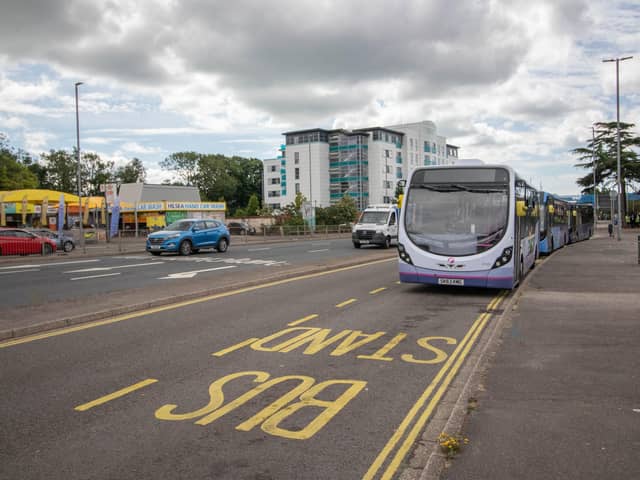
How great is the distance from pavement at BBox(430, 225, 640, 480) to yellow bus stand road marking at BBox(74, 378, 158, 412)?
315 cm

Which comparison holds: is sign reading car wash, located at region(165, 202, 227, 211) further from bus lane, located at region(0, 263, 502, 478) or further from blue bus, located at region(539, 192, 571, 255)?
bus lane, located at region(0, 263, 502, 478)

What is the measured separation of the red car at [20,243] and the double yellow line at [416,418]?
25.1m

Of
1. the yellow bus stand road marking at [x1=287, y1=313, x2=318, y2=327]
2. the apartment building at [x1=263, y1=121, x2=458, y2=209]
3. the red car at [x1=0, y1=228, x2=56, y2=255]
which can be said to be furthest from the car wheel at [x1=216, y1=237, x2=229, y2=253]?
the apartment building at [x1=263, y1=121, x2=458, y2=209]

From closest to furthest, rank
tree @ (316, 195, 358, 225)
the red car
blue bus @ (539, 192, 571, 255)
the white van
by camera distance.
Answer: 1. blue bus @ (539, 192, 571, 255)
2. the red car
3. the white van
4. tree @ (316, 195, 358, 225)

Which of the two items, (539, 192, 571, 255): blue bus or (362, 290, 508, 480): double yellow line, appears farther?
(539, 192, 571, 255): blue bus

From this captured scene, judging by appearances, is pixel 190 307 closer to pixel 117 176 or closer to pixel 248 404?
pixel 248 404

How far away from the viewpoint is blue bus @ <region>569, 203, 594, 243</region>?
37.1m

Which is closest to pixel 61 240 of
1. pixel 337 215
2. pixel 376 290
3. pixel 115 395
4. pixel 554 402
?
pixel 376 290

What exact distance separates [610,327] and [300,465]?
678 centimetres

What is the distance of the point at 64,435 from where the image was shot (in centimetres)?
471

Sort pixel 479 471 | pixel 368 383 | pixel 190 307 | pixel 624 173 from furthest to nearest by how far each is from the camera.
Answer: pixel 624 173 → pixel 190 307 → pixel 368 383 → pixel 479 471

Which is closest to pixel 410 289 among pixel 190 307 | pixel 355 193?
pixel 190 307

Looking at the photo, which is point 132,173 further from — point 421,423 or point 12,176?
point 421,423

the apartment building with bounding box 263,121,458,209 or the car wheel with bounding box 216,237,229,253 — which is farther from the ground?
the apartment building with bounding box 263,121,458,209
